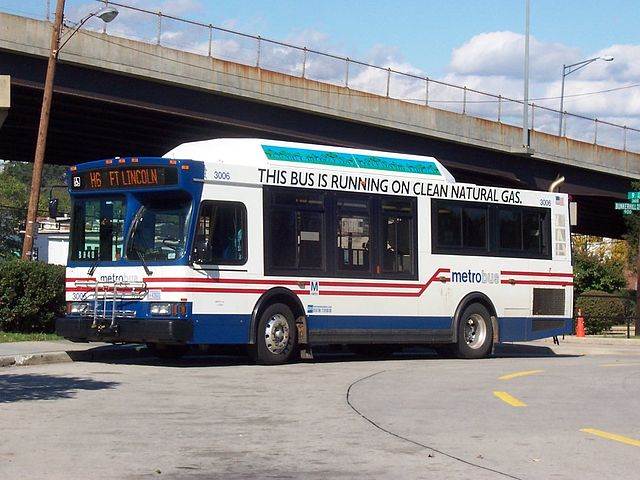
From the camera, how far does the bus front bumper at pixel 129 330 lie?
1680 cm

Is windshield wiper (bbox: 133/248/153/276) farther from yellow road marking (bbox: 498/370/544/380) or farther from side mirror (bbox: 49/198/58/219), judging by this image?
yellow road marking (bbox: 498/370/544/380)

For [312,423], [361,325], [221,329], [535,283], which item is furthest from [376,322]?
[312,423]

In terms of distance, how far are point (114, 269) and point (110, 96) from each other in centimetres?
1508

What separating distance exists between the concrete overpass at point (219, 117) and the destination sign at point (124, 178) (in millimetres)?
12036

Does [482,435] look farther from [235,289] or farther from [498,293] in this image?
[498,293]

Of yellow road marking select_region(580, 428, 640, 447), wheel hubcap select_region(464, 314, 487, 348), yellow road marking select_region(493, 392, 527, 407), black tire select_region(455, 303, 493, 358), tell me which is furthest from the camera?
wheel hubcap select_region(464, 314, 487, 348)

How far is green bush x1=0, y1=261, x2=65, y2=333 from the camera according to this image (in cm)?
2225

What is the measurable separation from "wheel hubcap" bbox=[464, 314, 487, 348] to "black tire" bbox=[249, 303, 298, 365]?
4.63 meters

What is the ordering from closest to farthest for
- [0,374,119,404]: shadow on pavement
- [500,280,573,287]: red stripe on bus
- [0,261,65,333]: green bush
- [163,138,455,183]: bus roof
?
[0,374,119,404]: shadow on pavement
[163,138,455,183]: bus roof
[0,261,65,333]: green bush
[500,280,573,287]: red stripe on bus

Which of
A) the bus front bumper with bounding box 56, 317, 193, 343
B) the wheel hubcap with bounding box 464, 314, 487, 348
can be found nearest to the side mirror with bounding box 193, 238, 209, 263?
the bus front bumper with bounding box 56, 317, 193, 343

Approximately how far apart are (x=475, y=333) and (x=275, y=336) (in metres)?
5.33

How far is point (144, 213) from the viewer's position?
17484 millimetres

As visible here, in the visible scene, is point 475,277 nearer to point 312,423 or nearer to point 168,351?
point 168,351

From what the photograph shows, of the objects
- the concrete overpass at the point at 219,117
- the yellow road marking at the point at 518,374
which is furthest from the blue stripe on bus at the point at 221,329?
the concrete overpass at the point at 219,117
